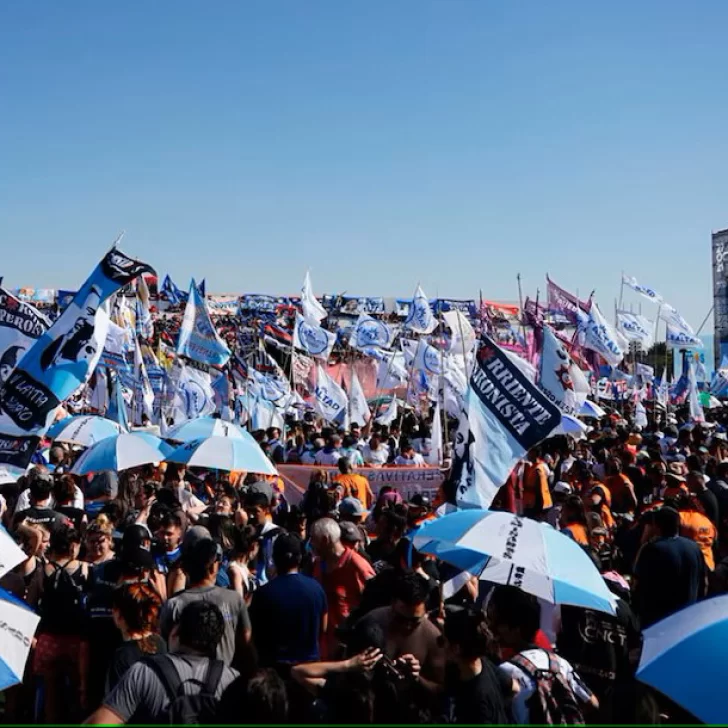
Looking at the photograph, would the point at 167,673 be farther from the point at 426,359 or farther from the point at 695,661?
the point at 426,359

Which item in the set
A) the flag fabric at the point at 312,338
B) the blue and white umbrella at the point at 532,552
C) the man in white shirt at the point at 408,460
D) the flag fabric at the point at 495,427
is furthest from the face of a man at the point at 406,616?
the flag fabric at the point at 312,338

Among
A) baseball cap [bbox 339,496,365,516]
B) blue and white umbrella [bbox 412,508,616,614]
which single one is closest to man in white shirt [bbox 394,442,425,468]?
baseball cap [bbox 339,496,365,516]

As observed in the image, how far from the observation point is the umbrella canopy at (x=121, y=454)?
27.7ft

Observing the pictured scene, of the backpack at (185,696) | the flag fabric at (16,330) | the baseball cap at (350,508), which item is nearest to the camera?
the backpack at (185,696)

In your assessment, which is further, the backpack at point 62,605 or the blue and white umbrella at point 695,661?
the backpack at point 62,605

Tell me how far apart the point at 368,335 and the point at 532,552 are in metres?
21.9

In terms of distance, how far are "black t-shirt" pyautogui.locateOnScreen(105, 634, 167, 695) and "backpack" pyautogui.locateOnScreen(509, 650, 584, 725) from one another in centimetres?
166

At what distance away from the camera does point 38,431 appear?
7559mm

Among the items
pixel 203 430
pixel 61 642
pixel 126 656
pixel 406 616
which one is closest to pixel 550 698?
pixel 406 616

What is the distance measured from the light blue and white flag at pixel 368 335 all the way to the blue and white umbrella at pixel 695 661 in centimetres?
2294

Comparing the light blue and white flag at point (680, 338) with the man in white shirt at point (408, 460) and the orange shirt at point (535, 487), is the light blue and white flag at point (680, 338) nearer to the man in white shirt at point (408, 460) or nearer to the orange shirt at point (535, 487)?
the man in white shirt at point (408, 460)

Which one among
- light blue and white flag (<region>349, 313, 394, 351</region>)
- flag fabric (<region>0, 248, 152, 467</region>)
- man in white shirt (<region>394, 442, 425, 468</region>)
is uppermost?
light blue and white flag (<region>349, 313, 394, 351</region>)

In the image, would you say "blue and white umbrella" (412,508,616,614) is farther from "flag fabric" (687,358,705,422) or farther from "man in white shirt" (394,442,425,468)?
"flag fabric" (687,358,705,422)

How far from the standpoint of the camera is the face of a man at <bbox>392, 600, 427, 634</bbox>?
162 inches
